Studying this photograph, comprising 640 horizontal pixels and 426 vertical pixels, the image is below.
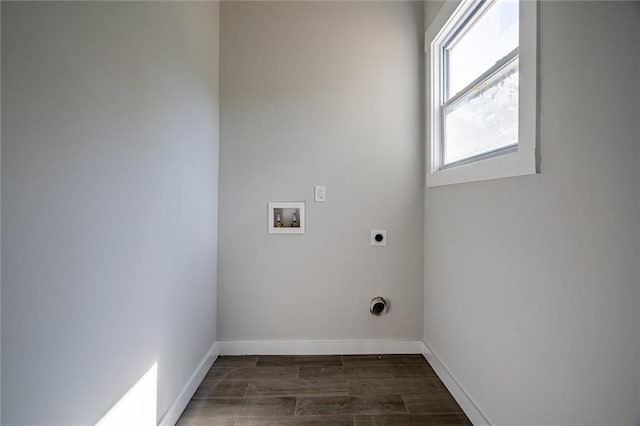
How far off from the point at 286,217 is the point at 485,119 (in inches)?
53.9

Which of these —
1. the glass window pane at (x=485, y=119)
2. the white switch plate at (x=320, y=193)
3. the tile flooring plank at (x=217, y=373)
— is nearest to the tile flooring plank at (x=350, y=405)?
the tile flooring plank at (x=217, y=373)

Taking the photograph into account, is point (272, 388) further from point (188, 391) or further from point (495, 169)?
point (495, 169)

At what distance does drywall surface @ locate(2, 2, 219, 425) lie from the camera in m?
0.69

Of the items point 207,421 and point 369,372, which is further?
point 369,372

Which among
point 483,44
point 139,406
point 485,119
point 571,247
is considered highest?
point 483,44

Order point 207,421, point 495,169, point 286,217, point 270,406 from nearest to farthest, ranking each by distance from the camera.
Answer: point 495,169, point 207,421, point 270,406, point 286,217

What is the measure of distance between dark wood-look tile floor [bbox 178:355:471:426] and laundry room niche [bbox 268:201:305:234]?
91 centimetres

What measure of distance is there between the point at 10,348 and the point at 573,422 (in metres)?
1.55

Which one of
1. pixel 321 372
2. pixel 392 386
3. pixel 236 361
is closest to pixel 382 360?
pixel 392 386

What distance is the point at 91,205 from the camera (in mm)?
904

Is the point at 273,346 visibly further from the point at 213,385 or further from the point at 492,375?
the point at 492,375

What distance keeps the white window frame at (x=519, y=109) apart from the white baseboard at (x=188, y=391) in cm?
185

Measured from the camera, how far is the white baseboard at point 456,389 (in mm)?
1437

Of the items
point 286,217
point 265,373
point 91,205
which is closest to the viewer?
point 91,205
